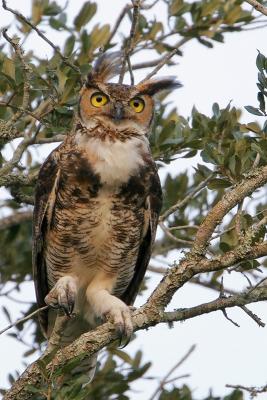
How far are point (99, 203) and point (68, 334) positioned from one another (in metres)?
1.01

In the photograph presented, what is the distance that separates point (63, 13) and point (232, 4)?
111 centimetres

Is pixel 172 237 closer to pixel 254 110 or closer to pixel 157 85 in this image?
pixel 254 110

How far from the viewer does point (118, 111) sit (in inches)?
192

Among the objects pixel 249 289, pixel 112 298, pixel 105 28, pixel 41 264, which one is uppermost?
pixel 105 28

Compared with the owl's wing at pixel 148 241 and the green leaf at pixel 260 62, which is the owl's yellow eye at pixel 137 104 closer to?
the owl's wing at pixel 148 241

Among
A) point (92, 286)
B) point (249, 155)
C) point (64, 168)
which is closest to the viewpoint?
point (249, 155)

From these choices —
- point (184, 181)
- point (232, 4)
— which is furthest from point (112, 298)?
point (232, 4)

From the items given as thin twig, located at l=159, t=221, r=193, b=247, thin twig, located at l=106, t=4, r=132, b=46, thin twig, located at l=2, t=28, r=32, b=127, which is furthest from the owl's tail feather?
thin twig, located at l=106, t=4, r=132, b=46

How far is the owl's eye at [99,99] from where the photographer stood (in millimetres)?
4977

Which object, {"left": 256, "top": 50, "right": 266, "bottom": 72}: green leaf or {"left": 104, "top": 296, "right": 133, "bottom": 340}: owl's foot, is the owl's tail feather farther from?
{"left": 256, "top": 50, "right": 266, "bottom": 72}: green leaf

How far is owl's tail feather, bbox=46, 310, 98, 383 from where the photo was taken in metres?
4.14

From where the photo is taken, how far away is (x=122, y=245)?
494 centimetres

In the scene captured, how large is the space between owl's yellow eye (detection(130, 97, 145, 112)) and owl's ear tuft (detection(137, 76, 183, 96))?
0.21 feet

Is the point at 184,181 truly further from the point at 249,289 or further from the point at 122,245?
the point at 249,289
